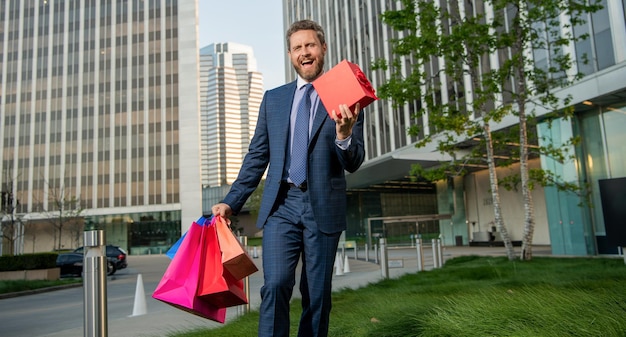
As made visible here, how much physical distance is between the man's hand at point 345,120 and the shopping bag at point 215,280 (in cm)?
90

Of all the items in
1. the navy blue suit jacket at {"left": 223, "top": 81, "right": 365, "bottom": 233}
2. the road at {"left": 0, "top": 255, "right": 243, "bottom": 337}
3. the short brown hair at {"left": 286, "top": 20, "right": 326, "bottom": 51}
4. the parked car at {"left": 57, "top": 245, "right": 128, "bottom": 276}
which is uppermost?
the short brown hair at {"left": 286, "top": 20, "right": 326, "bottom": 51}

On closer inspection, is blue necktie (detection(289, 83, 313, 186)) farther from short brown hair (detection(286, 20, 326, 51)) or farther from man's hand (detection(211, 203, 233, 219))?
man's hand (detection(211, 203, 233, 219))

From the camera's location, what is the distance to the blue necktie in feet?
9.07

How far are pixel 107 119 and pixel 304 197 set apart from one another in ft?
202

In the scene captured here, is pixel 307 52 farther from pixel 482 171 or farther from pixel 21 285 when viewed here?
pixel 482 171

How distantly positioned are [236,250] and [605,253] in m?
16.9

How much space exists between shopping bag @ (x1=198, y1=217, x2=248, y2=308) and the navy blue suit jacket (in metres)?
0.23

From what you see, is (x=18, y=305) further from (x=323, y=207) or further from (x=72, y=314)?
(x=323, y=207)

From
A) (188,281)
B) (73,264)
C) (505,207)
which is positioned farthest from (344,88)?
(505,207)

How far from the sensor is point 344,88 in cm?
248

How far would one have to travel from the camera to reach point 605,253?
1622cm

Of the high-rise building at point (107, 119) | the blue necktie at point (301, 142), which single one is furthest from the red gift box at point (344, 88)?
the high-rise building at point (107, 119)

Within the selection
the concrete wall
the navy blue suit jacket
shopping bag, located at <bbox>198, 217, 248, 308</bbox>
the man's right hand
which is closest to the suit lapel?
the navy blue suit jacket

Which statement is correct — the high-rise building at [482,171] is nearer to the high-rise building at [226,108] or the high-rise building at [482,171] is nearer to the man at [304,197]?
the man at [304,197]
